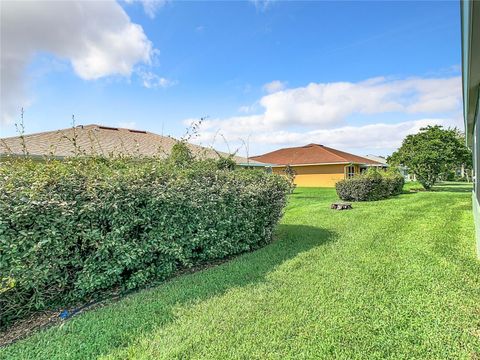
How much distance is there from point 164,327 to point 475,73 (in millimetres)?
5283

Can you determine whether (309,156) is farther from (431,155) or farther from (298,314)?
(298,314)

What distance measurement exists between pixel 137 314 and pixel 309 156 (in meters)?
31.1

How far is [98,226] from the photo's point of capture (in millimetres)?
3918

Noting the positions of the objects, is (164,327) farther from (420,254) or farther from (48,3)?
(48,3)

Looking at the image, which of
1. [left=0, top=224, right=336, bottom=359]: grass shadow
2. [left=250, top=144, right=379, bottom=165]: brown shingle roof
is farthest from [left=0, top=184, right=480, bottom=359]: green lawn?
[left=250, top=144, right=379, bottom=165]: brown shingle roof

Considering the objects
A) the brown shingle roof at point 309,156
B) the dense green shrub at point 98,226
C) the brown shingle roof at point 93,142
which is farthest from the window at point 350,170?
the dense green shrub at point 98,226

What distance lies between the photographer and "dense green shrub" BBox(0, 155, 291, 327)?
10.9 feet

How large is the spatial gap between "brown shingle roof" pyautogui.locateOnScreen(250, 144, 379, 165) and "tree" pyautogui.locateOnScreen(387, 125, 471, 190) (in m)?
6.49

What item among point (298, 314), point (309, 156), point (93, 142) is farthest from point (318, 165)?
point (298, 314)

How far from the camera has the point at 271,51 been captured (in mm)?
12516

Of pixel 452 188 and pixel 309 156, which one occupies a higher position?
pixel 309 156

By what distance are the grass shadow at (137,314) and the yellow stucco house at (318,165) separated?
2301 centimetres

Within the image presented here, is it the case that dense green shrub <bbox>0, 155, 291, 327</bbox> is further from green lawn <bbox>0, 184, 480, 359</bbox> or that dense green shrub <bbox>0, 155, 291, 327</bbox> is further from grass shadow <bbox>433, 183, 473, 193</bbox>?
grass shadow <bbox>433, 183, 473, 193</bbox>

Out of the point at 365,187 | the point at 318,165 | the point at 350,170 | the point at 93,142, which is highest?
the point at 93,142
